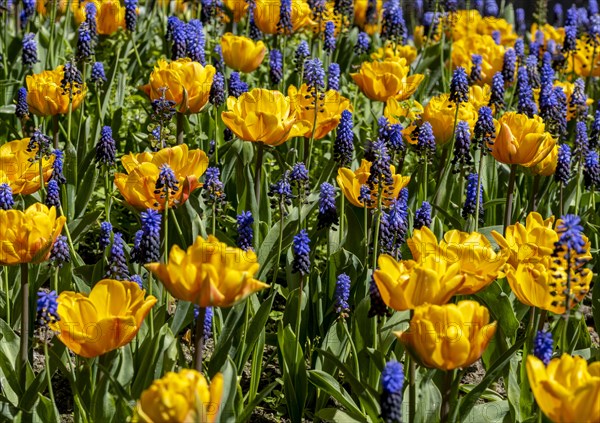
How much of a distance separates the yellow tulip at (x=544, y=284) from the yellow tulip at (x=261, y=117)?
3.72ft

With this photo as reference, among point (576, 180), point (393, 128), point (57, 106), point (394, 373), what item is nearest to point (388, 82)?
point (393, 128)

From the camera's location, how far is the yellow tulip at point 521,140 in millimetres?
3646

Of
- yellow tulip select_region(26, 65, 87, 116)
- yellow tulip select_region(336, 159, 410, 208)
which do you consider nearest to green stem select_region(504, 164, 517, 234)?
yellow tulip select_region(336, 159, 410, 208)

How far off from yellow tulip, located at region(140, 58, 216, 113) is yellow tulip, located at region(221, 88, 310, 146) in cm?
28

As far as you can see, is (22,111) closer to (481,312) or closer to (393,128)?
(393,128)

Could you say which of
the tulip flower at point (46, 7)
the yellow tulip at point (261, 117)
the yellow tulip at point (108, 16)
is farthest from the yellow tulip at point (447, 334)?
the tulip flower at point (46, 7)

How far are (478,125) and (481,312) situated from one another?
4.75ft

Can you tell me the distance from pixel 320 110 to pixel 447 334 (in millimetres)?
1828

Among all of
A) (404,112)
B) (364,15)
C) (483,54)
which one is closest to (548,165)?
(404,112)

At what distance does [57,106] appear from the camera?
425cm

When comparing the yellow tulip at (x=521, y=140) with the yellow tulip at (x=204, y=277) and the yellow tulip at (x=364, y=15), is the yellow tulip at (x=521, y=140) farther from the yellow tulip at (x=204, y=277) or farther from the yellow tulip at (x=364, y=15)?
the yellow tulip at (x=364, y=15)

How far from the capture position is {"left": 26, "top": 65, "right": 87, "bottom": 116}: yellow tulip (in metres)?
4.18

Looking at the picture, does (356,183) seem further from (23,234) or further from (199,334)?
(23,234)

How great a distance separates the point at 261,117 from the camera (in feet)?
11.8
